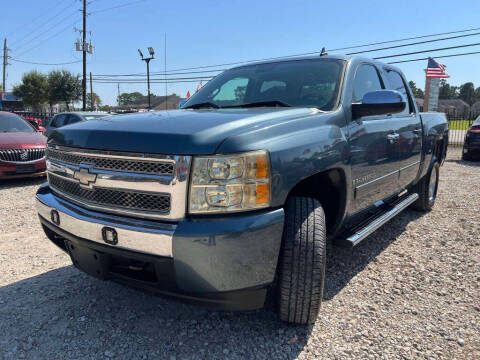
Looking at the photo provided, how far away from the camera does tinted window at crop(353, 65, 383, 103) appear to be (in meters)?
A: 3.01

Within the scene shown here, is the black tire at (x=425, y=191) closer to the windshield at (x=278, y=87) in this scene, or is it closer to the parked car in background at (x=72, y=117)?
the windshield at (x=278, y=87)

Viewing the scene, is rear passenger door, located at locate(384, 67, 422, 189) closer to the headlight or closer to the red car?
the headlight

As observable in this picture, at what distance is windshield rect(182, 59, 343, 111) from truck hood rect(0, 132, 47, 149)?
5047mm

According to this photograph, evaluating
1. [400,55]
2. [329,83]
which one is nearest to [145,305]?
[329,83]

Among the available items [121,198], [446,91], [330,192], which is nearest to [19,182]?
[121,198]

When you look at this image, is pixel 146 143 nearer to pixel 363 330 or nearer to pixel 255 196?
pixel 255 196

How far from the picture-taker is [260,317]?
8.02ft

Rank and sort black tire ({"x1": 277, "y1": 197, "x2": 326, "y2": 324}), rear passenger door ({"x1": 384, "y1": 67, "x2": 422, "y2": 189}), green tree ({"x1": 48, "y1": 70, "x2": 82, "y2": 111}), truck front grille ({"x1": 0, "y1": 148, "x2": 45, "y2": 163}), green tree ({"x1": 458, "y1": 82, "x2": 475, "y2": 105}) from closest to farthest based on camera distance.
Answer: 1. black tire ({"x1": 277, "y1": 197, "x2": 326, "y2": 324})
2. rear passenger door ({"x1": 384, "y1": 67, "x2": 422, "y2": 189})
3. truck front grille ({"x1": 0, "y1": 148, "x2": 45, "y2": 163})
4. green tree ({"x1": 48, "y1": 70, "x2": 82, "y2": 111})
5. green tree ({"x1": 458, "y1": 82, "x2": 475, "y2": 105})

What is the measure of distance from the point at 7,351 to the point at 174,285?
111 cm

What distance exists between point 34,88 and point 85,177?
48.8 metres

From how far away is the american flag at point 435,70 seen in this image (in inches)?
593

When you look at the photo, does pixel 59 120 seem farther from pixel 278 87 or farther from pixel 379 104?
pixel 379 104

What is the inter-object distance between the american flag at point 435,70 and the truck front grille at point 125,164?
16.0 metres

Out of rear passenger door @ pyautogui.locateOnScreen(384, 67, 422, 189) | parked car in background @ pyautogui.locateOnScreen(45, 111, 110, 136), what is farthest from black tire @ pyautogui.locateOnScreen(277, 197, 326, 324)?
parked car in background @ pyautogui.locateOnScreen(45, 111, 110, 136)
